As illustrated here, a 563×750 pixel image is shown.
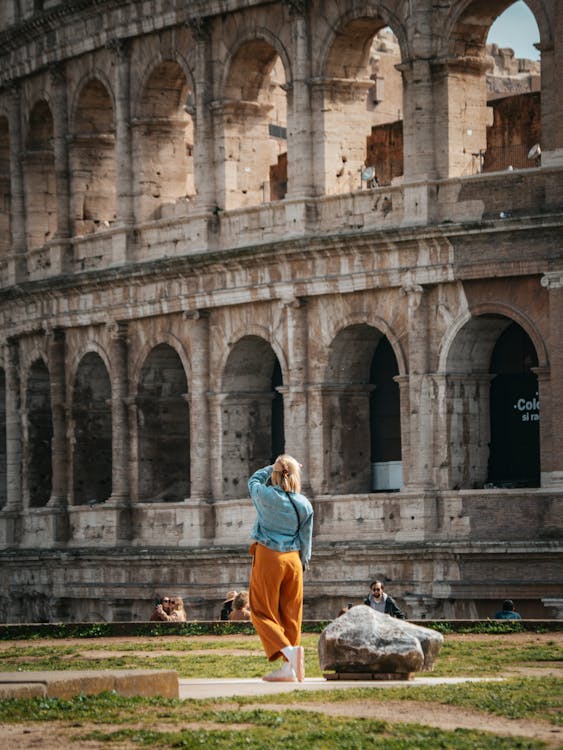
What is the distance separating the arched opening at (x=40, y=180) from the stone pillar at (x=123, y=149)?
398 cm

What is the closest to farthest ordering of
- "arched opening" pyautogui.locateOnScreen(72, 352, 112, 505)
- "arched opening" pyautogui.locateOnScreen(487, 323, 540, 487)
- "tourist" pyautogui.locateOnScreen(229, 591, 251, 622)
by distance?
"tourist" pyautogui.locateOnScreen(229, 591, 251, 622), "arched opening" pyautogui.locateOnScreen(487, 323, 540, 487), "arched opening" pyautogui.locateOnScreen(72, 352, 112, 505)

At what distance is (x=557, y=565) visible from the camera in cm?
3503

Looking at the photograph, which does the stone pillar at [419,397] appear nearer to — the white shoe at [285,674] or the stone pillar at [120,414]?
the stone pillar at [120,414]

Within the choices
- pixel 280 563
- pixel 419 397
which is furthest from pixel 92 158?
pixel 280 563

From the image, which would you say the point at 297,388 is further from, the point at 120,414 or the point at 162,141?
the point at 162,141

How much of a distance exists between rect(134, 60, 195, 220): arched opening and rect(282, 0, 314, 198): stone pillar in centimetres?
407

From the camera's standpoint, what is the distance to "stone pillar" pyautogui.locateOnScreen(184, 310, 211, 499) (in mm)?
41156

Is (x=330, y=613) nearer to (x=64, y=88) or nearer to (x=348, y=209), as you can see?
(x=348, y=209)

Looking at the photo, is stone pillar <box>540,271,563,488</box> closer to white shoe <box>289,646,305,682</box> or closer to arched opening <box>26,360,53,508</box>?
arched opening <box>26,360,53,508</box>

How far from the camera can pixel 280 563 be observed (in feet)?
68.5

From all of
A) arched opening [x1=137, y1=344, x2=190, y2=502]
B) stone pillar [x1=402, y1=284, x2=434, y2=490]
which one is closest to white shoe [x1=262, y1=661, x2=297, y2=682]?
stone pillar [x1=402, y1=284, x2=434, y2=490]

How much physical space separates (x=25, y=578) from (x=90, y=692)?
2677 centimetres

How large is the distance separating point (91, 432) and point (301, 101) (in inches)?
378

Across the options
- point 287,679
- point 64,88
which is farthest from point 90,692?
point 64,88
